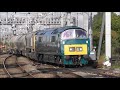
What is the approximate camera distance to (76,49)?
12.6 m

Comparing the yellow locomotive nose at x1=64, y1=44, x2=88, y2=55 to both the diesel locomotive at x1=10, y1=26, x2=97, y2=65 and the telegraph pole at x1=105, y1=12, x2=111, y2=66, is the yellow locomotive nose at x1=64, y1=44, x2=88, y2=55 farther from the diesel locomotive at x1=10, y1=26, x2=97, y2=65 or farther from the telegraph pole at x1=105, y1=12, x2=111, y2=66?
the telegraph pole at x1=105, y1=12, x2=111, y2=66

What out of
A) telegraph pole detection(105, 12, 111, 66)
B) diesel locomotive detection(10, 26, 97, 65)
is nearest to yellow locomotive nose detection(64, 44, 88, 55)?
diesel locomotive detection(10, 26, 97, 65)

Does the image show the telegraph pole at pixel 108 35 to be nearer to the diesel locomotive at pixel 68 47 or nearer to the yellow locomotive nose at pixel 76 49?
the diesel locomotive at pixel 68 47

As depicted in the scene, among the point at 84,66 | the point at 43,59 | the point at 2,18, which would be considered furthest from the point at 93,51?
the point at 2,18

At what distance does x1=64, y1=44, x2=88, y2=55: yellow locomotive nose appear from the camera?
12.6 metres

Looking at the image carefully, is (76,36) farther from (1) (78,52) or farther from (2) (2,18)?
(2) (2,18)

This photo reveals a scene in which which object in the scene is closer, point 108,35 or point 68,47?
point 68,47

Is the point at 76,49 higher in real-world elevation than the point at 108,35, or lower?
lower

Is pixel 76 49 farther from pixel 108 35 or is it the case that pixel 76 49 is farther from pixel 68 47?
pixel 108 35

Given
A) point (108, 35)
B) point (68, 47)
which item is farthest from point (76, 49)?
point (108, 35)

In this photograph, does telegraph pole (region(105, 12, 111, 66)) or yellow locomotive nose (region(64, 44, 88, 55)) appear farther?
telegraph pole (region(105, 12, 111, 66))

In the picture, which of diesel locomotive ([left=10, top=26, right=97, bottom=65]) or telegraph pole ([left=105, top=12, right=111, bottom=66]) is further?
telegraph pole ([left=105, top=12, right=111, bottom=66])

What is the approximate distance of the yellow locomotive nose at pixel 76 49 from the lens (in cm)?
1260

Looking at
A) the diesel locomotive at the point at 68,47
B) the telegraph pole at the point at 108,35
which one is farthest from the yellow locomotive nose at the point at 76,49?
the telegraph pole at the point at 108,35
